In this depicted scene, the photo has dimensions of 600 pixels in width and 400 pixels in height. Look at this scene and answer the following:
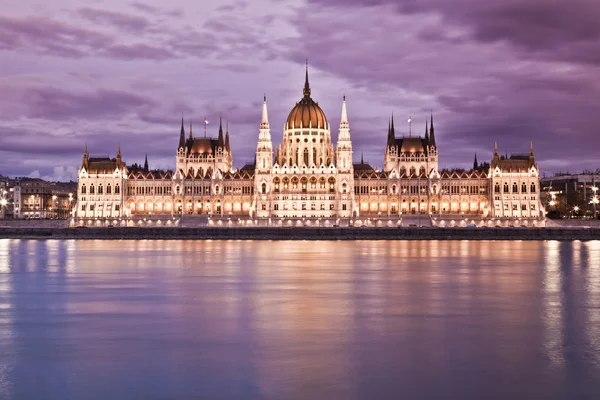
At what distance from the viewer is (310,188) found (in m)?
135

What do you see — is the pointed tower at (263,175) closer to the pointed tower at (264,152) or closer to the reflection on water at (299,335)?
the pointed tower at (264,152)

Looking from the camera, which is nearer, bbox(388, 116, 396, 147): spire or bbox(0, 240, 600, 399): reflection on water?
bbox(0, 240, 600, 399): reflection on water

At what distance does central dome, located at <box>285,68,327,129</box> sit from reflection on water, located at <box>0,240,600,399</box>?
355 ft

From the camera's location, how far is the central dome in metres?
144

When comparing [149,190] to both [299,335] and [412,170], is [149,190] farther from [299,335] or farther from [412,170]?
[299,335]

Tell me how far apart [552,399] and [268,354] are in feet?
20.8

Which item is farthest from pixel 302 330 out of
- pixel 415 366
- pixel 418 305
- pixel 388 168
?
pixel 388 168

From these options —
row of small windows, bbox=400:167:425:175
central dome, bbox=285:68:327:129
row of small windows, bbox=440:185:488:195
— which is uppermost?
central dome, bbox=285:68:327:129

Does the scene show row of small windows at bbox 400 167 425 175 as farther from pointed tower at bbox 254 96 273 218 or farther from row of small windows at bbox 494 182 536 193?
pointed tower at bbox 254 96 273 218

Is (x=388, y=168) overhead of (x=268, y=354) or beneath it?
overhead

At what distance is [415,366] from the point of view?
51.7 ft

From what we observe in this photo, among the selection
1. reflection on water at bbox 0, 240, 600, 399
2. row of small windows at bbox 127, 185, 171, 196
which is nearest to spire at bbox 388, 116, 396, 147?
row of small windows at bbox 127, 185, 171, 196

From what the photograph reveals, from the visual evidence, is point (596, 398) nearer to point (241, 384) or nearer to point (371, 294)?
point (241, 384)

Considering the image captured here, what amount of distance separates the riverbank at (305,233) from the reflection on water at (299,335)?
48140 mm
